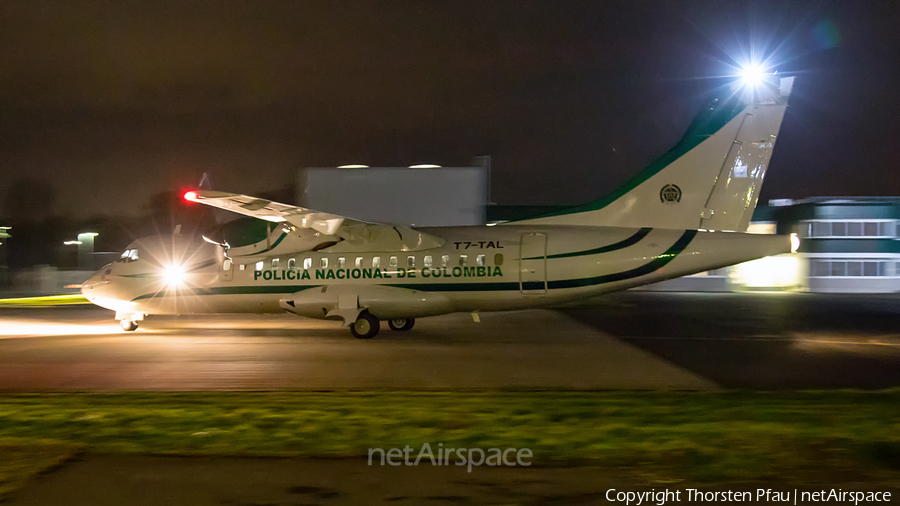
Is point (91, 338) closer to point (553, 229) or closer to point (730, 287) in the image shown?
point (553, 229)

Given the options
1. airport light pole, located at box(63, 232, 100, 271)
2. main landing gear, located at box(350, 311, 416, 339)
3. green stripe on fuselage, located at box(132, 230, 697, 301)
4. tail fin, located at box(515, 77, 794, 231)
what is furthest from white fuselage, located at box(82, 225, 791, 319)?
airport light pole, located at box(63, 232, 100, 271)

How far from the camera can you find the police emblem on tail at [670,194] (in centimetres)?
1672

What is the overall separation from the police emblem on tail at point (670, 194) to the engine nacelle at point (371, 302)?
586 cm

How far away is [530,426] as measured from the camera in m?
8.33

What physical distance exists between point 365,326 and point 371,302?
0.66 m

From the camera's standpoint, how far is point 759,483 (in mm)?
6309

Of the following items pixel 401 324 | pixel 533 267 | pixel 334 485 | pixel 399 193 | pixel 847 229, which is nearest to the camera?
pixel 334 485

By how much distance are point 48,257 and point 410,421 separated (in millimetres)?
89908

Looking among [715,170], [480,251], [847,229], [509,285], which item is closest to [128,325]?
[480,251]

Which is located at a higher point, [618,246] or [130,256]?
[618,246]

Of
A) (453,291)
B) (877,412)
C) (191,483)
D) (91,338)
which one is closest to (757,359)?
(877,412)

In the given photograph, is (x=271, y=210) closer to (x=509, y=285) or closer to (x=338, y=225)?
(x=338, y=225)

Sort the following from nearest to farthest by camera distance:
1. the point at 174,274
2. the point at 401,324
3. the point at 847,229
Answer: the point at 174,274 → the point at 401,324 → the point at 847,229

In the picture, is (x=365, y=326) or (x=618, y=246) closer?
(x=618, y=246)
